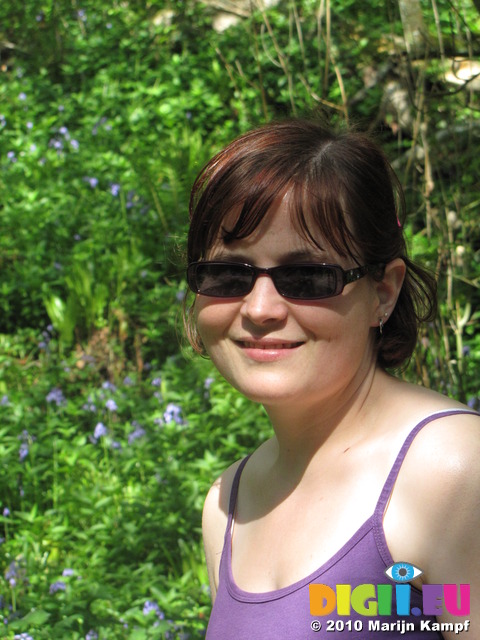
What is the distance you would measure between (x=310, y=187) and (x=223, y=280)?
227mm

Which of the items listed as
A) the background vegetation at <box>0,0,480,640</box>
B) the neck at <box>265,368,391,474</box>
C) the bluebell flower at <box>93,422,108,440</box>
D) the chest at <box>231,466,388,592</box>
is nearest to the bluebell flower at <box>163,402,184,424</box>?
the background vegetation at <box>0,0,480,640</box>

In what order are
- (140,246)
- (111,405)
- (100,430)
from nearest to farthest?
(100,430), (111,405), (140,246)

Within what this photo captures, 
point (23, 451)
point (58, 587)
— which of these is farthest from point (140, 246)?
point (58, 587)

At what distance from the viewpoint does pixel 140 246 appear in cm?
517

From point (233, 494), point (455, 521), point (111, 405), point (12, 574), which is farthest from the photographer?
point (111, 405)

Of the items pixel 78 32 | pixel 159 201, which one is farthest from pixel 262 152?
pixel 78 32

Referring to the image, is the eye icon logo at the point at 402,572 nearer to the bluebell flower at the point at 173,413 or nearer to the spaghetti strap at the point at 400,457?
the spaghetti strap at the point at 400,457

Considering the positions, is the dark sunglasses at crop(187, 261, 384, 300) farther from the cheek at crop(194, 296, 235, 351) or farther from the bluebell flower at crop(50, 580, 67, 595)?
the bluebell flower at crop(50, 580, 67, 595)

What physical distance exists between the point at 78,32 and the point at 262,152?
7212mm

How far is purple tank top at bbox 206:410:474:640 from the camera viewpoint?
1251mm

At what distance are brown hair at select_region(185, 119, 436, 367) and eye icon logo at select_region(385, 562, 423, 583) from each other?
0.52 metres

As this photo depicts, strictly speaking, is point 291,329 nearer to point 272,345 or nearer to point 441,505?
point 272,345

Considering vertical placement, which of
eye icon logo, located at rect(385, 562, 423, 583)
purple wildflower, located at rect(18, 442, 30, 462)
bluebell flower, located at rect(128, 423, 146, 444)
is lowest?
purple wildflower, located at rect(18, 442, 30, 462)

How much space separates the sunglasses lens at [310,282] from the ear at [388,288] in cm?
14
